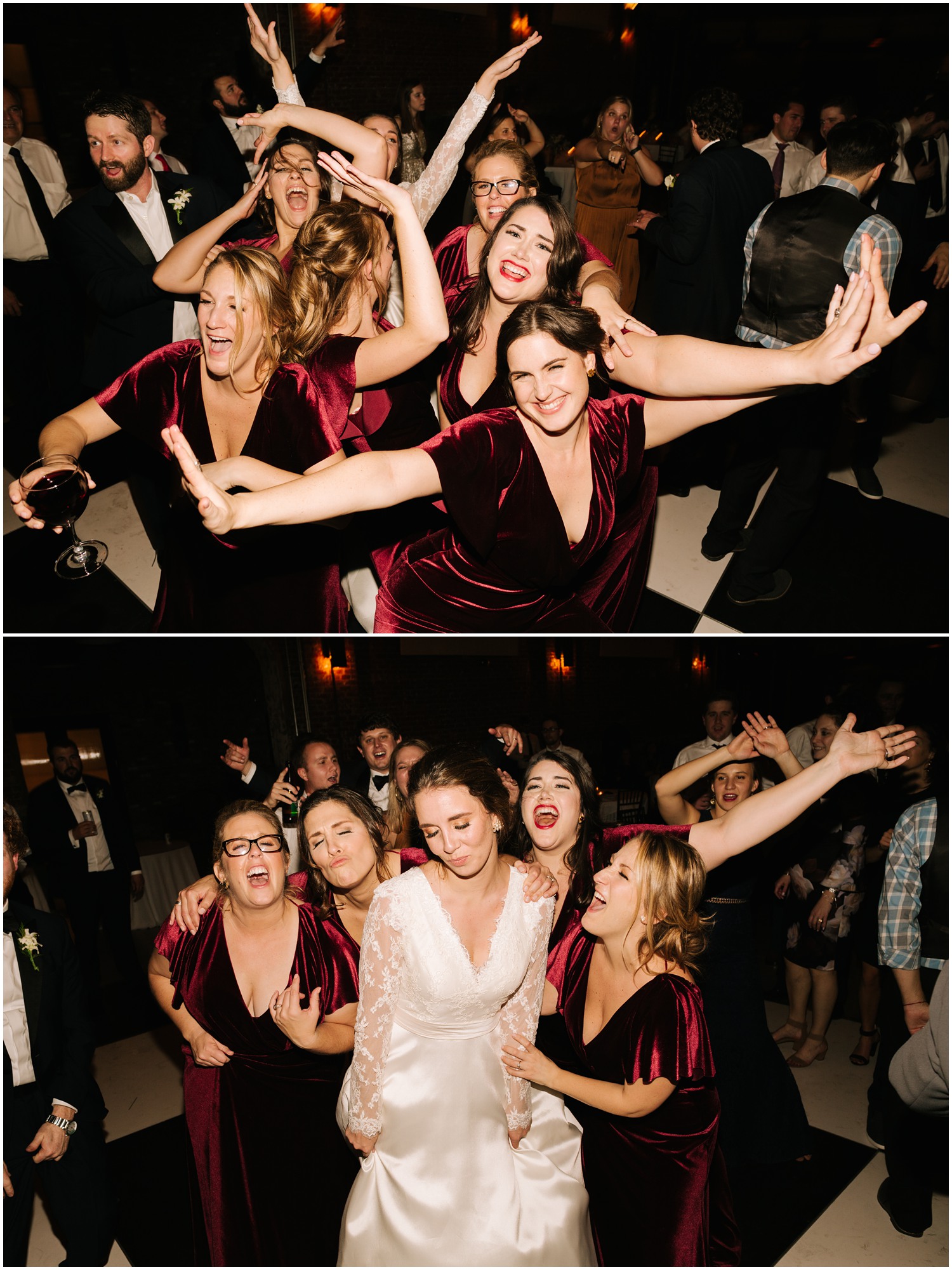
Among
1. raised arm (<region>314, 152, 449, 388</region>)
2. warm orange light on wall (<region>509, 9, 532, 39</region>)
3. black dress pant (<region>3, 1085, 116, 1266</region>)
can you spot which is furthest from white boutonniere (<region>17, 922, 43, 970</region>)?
warm orange light on wall (<region>509, 9, 532, 39</region>)

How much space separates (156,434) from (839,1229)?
2.83 metres

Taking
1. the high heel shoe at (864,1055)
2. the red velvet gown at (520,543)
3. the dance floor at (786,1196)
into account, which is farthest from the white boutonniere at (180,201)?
the high heel shoe at (864,1055)

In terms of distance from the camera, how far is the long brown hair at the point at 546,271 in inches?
74.0

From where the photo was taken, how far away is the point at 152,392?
191 cm

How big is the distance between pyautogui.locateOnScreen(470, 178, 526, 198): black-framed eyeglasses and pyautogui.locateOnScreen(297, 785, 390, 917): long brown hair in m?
1.63

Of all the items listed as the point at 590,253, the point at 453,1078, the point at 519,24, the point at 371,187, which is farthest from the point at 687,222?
the point at 519,24

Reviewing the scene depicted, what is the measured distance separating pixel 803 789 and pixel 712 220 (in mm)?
2336

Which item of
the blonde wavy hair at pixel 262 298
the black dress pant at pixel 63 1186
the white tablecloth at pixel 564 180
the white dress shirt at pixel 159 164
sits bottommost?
the black dress pant at pixel 63 1186

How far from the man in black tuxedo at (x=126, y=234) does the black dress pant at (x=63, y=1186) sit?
6.97 ft

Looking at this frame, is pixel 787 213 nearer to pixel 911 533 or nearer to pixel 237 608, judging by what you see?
pixel 911 533

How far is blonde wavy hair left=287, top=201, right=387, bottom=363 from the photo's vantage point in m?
1.90

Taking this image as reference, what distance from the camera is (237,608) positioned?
2.15 metres

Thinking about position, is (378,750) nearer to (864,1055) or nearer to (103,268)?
(103,268)

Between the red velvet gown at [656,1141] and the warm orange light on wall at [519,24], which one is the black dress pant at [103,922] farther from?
the warm orange light on wall at [519,24]
